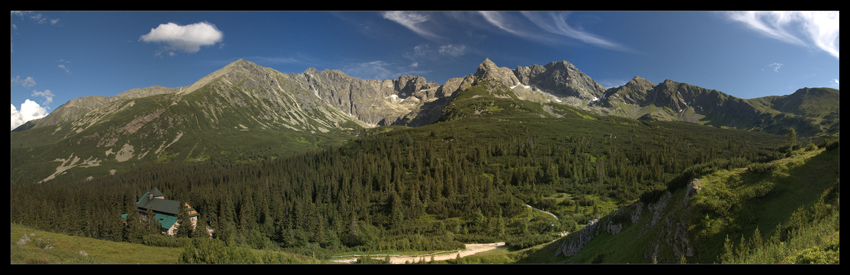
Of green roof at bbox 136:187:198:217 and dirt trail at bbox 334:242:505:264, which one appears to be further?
green roof at bbox 136:187:198:217

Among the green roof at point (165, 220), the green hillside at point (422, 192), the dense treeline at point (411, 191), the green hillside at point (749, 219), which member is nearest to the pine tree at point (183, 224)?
the green roof at point (165, 220)

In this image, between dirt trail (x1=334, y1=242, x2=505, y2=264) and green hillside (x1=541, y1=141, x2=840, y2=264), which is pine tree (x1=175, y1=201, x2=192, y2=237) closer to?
dirt trail (x1=334, y1=242, x2=505, y2=264)

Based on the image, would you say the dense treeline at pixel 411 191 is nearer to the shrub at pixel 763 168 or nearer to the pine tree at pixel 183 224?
the pine tree at pixel 183 224

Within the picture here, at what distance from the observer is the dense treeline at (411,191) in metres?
73.4

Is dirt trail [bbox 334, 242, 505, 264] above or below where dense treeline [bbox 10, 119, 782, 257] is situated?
below

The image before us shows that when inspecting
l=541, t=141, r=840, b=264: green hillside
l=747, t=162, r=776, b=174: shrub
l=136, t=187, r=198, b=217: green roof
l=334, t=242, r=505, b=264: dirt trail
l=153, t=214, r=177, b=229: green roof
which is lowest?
l=334, t=242, r=505, b=264: dirt trail

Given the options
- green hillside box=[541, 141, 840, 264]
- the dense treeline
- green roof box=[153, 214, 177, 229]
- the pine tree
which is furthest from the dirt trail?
green roof box=[153, 214, 177, 229]

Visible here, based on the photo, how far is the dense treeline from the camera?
73438 millimetres

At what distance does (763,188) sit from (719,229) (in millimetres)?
4062

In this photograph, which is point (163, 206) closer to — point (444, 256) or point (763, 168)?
point (444, 256)
